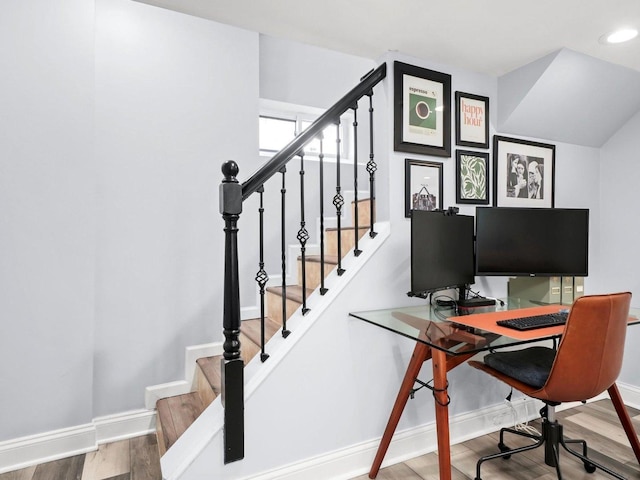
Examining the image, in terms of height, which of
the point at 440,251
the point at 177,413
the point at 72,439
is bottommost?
the point at 72,439

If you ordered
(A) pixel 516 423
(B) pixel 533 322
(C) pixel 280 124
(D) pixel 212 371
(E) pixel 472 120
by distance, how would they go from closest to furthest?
(B) pixel 533 322, (D) pixel 212 371, (E) pixel 472 120, (A) pixel 516 423, (C) pixel 280 124

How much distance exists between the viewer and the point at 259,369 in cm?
170

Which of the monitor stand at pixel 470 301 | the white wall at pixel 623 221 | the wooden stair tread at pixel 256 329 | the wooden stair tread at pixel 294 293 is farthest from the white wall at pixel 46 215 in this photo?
the white wall at pixel 623 221

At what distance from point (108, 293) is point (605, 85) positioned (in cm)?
341

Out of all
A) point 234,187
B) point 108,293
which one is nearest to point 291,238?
point 108,293

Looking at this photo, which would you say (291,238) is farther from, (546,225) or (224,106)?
(546,225)

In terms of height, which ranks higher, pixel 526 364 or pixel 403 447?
pixel 526 364

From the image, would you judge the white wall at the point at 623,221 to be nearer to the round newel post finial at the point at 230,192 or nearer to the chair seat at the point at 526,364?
the chair seat at the point at 526,364

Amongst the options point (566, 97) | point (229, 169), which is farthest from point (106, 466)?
point (566, 97)

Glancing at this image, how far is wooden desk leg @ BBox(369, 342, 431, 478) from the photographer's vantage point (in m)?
1.80

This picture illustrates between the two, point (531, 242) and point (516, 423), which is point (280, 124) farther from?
point (516, 423)

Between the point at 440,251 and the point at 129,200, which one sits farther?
the point at 129,200

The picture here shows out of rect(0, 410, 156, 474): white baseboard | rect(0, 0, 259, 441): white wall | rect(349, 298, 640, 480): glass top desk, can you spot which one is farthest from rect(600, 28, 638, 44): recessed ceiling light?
rect(0, 410, 156, 474): white baseboard

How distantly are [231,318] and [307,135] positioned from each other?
0.91m
